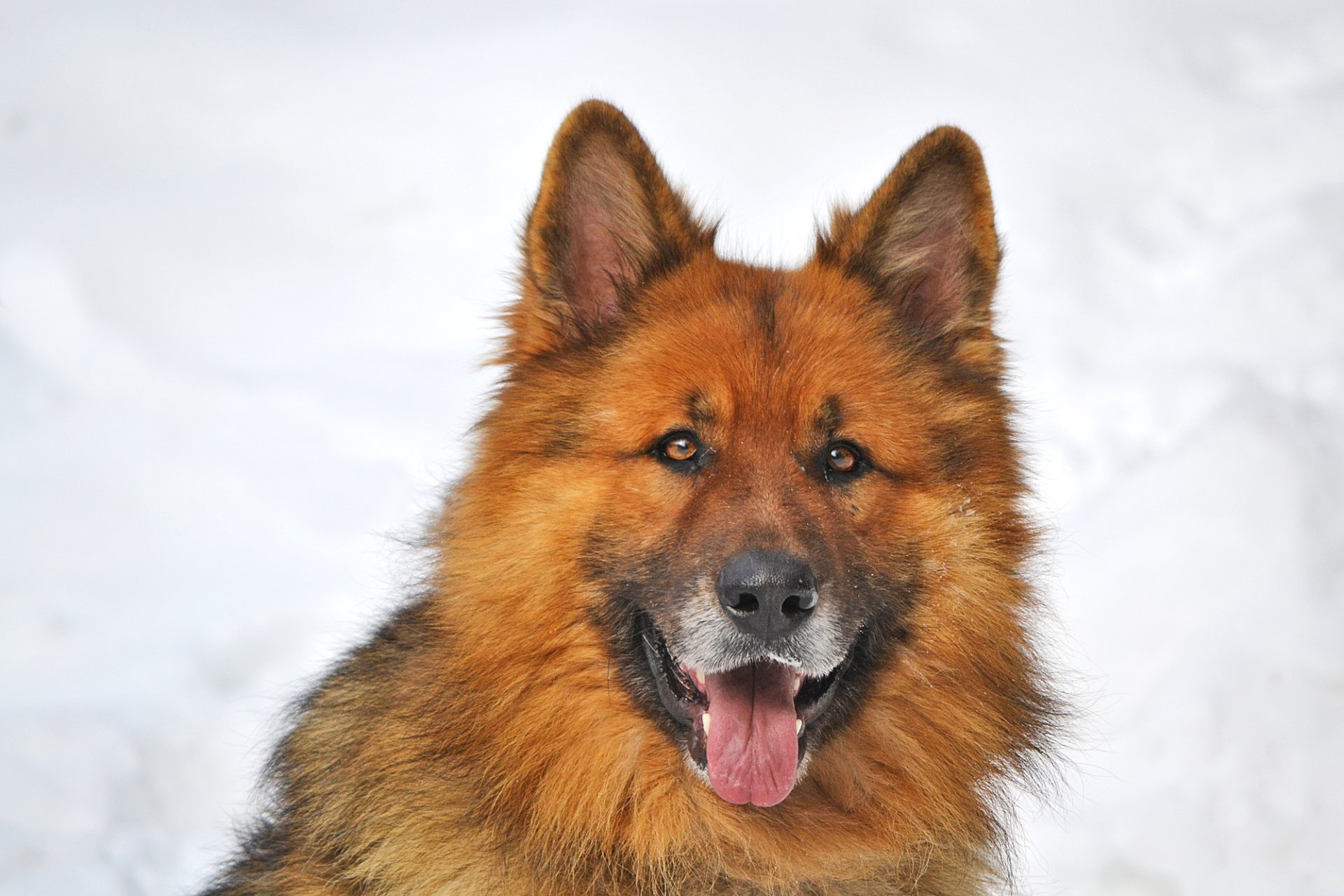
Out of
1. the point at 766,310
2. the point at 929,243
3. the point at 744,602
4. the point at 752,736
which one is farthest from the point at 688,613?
the point at 929,243

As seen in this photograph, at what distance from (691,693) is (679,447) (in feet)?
2.18

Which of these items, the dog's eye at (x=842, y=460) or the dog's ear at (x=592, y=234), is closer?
the dog's eye at (x=842, y=460)

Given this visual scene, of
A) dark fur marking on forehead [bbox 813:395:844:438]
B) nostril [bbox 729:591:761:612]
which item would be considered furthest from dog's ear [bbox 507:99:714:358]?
nostril [bbox 729:591:761:612]

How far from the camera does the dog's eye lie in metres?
3.61

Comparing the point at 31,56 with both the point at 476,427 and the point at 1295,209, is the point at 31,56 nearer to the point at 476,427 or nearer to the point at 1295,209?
the point at 476,427

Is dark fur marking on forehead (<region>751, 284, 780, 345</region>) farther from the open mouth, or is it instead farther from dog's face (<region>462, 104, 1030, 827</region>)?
the open mouth

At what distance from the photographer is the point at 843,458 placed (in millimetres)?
3627

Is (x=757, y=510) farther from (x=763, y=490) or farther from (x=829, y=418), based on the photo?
(x=829, y=418)

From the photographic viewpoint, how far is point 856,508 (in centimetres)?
357

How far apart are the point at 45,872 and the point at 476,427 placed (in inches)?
99.8

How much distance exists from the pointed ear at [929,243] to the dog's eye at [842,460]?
58 cm

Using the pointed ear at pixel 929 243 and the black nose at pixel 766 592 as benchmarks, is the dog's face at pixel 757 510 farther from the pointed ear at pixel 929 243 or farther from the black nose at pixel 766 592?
the pointed ear at pixel 929 243

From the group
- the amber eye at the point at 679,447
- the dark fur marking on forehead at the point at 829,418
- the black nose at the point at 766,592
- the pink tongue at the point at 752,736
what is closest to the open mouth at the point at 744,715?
the pink tongue at the point at 752,736

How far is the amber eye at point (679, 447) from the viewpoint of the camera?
3574mm
